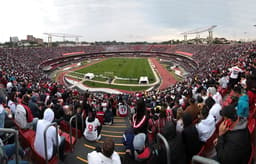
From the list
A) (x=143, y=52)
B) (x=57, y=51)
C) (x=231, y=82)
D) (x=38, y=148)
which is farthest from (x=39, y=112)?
(x=143, y=52)

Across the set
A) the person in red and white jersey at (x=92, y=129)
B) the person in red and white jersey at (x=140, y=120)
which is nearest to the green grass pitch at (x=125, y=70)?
the person in red and white jersey at (x=92, y=129)

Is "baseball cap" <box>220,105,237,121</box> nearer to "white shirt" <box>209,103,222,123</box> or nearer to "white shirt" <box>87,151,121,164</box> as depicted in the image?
"white shirt" <box>209,103,222,123</box>

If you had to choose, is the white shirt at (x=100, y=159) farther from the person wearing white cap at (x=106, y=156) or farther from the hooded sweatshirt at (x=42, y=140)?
the hooded sweatshirt at (x=42, y=140)

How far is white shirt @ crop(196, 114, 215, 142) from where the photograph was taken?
4312mm

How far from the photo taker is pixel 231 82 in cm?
1074

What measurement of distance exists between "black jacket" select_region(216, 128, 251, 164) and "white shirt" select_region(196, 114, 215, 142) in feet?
3.23

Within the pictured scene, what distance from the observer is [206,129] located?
14.2ft

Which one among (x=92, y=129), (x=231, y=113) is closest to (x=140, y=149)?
(x=231, y=113)

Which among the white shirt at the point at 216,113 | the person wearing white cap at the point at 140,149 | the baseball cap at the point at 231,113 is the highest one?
the baseball cap at the point at 231,113

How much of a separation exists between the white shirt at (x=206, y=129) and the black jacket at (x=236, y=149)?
38.8 inches

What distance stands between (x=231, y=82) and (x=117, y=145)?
7.69 metres

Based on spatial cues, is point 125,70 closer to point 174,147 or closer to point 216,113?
point 216,113

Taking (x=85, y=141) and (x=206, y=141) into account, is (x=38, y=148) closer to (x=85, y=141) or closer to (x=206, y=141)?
(x=85, y=141)

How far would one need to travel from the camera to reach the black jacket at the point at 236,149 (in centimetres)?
310
